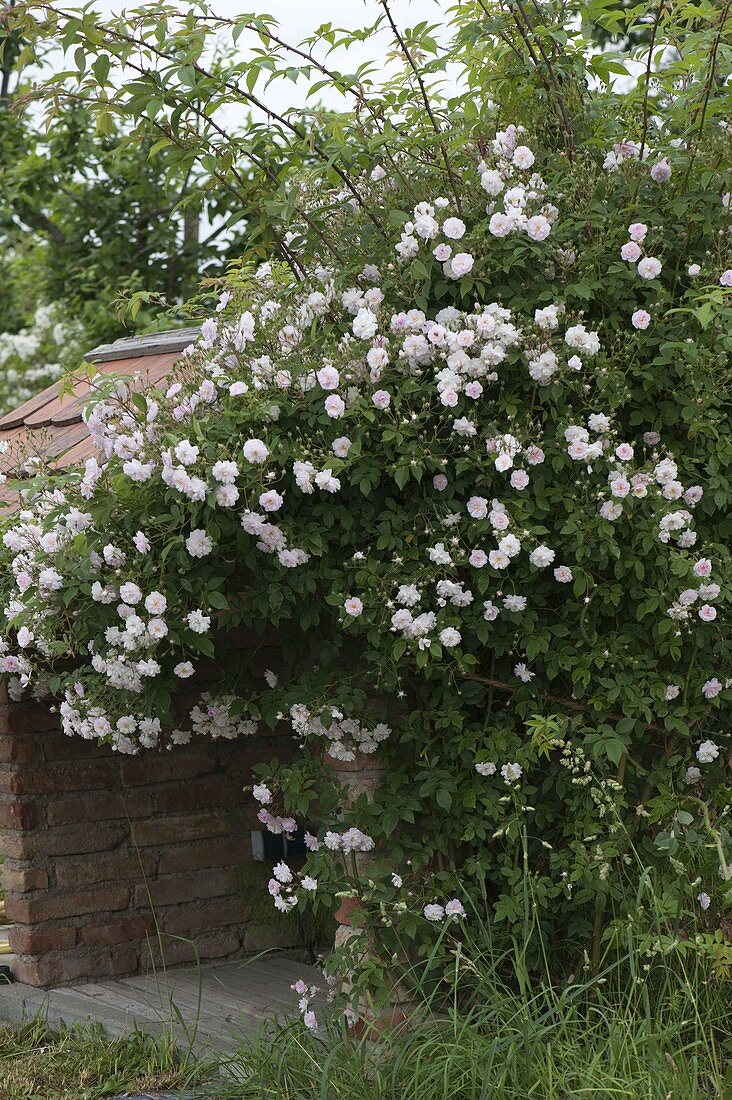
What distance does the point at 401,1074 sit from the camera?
10.9ft

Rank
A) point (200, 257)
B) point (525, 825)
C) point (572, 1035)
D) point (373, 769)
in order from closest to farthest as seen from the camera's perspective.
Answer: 1. point (572, 1035)
2. point (525, 825)
3. point (373, 769)
4. point (200, 257)

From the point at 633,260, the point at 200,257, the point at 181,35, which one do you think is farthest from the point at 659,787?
the point at 200,257

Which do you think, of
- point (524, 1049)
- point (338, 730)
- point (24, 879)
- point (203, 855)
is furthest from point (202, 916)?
point (524, 1049)

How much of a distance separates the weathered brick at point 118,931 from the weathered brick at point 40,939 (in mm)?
62

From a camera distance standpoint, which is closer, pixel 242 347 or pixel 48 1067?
pixel 242 347

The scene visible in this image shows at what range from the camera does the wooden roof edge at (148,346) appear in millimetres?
5156

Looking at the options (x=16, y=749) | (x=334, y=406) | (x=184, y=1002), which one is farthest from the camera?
(x=16, y=749)

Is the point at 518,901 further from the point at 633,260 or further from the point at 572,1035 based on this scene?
the point at 633,260

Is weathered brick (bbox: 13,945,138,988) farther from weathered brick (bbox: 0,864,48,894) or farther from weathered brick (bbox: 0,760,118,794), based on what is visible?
weathered brick (bbox: 0,760,118,794)

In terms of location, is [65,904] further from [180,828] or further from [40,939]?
[180,828]

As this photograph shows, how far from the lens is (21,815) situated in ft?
15.3

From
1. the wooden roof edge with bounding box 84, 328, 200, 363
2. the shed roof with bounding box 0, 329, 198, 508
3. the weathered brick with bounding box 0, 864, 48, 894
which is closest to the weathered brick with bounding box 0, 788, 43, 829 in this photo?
the weathered brick with bounding box 0, 864, 48, 894

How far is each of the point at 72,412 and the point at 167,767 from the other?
4.68 ft

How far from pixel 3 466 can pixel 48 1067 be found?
2.13 metres
